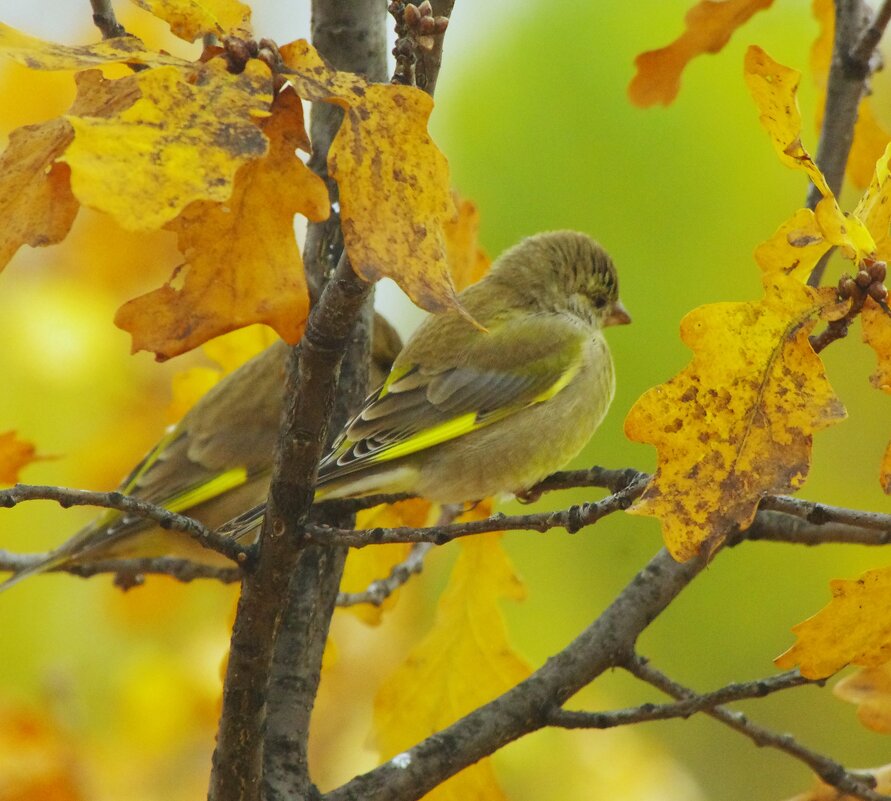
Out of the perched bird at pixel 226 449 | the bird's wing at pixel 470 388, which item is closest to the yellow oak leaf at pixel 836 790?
the bird's wing at pixel 470 388

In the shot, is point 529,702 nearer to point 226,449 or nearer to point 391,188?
point 391,188

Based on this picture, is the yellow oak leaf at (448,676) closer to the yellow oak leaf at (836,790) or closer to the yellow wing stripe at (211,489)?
the yellow oak leaf at (836,790)

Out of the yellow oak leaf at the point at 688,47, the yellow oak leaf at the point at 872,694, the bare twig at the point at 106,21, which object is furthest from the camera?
the yellow oak leaf at the point at 688,47

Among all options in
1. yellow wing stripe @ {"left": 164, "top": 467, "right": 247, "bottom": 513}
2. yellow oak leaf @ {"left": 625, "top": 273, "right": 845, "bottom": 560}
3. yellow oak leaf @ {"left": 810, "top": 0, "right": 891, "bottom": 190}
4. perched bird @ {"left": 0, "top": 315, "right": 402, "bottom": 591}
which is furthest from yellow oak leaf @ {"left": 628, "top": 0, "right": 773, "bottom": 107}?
yellow wing stripe @ {"left": 164, "top": 467, "right": 247, "bottom": 513}

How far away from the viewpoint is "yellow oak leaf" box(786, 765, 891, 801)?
87.4 inches

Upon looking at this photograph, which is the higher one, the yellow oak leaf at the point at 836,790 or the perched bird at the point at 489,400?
the perched bird at the point at 489,400

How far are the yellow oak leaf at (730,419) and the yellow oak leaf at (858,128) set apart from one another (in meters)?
1.23

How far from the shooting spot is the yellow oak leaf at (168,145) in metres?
1.15

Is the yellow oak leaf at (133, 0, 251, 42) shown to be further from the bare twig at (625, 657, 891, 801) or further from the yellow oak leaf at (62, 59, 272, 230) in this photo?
the bare twig at (625, 657, 891, 801)

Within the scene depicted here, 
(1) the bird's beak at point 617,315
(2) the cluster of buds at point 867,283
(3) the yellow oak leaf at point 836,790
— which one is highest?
(1) the bird's beak at point 617,315

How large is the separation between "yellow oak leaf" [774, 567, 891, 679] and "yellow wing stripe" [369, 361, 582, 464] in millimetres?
1498

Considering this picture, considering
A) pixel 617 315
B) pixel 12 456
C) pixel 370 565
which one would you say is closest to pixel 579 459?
pixel 617 315

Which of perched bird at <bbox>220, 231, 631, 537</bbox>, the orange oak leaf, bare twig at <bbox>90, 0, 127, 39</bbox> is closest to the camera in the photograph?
the orange oak leaf

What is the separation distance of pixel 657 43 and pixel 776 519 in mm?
3308
